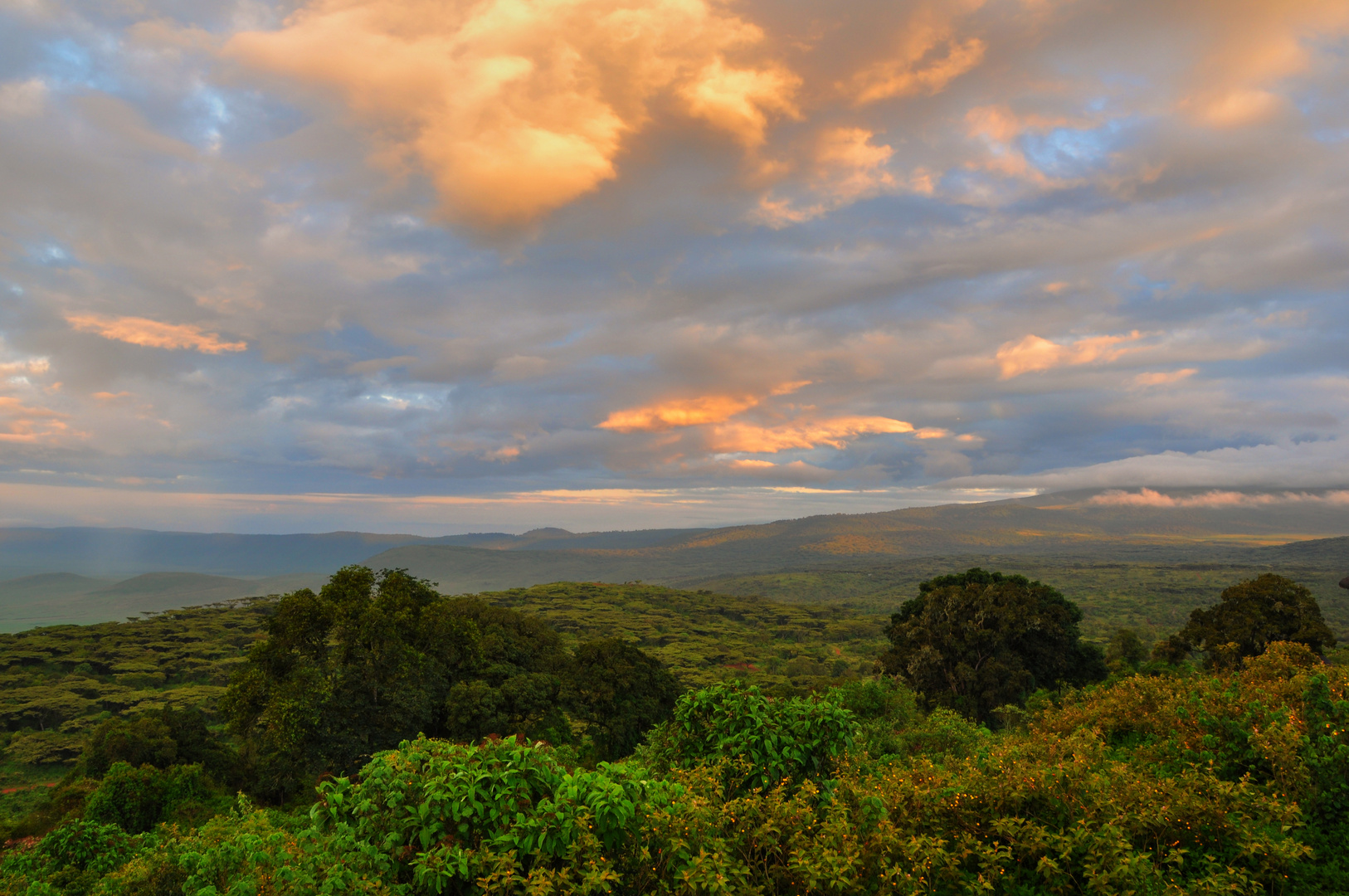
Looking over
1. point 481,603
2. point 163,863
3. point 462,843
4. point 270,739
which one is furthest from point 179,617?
point 462,843

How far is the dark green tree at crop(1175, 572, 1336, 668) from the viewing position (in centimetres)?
3653

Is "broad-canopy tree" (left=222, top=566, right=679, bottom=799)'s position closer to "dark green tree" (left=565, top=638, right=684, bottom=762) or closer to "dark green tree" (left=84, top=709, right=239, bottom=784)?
"dark green tree" (left=565, top=638, right=684, bottom=762)

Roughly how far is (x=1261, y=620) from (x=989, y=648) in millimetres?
15333

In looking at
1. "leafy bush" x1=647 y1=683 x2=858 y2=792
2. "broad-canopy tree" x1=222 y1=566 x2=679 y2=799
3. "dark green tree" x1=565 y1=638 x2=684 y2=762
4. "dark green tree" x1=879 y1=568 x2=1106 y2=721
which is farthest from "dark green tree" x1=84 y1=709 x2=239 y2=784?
"dark green tree" x1=879 y1=568 x2=1106 y2=721

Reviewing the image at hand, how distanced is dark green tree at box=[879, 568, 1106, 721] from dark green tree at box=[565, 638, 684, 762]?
17217mm

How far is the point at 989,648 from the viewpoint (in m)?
42.5

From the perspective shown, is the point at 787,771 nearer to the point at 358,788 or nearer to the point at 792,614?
the point at 358,788

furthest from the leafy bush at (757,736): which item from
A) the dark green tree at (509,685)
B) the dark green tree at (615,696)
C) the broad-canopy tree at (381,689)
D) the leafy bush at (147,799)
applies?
the dark green tree at (615,696)

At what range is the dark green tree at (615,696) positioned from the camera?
141ft

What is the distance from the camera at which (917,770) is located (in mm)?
10938

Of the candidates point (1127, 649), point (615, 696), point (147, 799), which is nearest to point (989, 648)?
point (1127, 649)

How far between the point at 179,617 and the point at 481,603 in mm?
85244

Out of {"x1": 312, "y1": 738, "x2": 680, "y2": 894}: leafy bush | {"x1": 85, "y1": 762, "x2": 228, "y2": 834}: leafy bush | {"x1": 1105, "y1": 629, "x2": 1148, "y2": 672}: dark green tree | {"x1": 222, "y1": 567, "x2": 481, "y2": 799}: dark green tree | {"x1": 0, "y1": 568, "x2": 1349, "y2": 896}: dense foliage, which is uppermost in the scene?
{"x1": 312, "y1": 738, "x2": 680, "y2": 894}: leafy bush

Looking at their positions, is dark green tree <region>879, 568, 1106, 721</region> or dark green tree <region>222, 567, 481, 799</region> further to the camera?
dark green tree <region>879, 568, 1106, 721</region>
